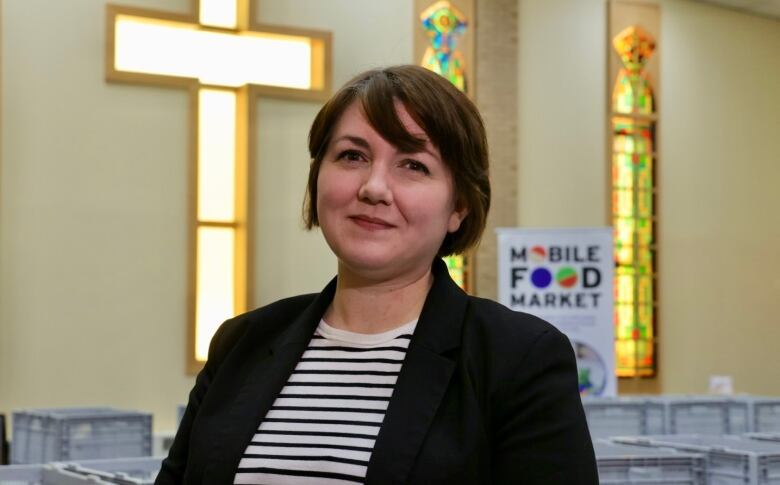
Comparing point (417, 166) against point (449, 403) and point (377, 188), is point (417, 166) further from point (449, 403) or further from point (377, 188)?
point (449, 403)

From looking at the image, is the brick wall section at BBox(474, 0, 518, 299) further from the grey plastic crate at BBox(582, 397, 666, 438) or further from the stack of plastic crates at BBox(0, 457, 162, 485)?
the stack of plastic crates at BBox(0, 457, 162, 485)

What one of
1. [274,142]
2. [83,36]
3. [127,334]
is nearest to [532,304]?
[274,142]

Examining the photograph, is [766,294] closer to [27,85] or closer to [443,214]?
[27,85]

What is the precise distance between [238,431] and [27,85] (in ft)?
24.5

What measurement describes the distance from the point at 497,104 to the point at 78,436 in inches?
250

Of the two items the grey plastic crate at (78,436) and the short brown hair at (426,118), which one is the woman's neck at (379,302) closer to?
the short brown hair at (426,118)

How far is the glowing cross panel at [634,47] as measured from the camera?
1178cm

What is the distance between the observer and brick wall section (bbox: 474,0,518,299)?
10922mm

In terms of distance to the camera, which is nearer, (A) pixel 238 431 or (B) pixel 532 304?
(A) pixel 238 431

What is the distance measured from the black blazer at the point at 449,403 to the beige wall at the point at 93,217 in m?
7.15

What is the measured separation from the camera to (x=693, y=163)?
12.2 m

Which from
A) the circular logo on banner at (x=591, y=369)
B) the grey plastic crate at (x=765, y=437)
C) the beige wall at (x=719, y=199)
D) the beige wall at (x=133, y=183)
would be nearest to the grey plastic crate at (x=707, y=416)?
the grey plastic crate at (x=765, y=437)

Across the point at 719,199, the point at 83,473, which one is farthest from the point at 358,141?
the point at 719,199

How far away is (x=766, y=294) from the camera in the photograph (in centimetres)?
1268
